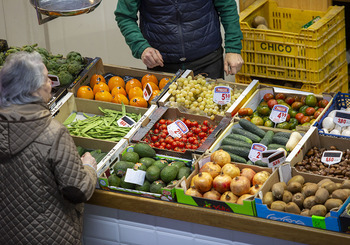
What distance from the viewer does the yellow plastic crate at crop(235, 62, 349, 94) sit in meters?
5.05

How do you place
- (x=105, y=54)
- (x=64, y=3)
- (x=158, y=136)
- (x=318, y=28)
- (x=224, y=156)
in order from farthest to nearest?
(x=105, y=54), (x=318, y=28), (x=158, y=136), (x=224, y=156), (x=64, y=3)

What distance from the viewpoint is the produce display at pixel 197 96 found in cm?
409

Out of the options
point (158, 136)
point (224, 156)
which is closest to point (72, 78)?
point (158, 136)

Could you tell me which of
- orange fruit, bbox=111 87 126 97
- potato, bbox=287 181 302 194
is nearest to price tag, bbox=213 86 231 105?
orange fruit, bbox=111 87 126 97

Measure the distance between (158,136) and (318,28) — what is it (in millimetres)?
1859

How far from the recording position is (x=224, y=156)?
3.38m

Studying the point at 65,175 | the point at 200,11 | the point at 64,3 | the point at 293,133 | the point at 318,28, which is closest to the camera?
the point at 65,175

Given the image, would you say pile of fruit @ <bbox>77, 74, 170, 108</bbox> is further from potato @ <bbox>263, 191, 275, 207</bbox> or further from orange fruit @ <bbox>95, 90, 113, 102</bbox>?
potato @ <bbox>263, 191, 275, 207</bbox>

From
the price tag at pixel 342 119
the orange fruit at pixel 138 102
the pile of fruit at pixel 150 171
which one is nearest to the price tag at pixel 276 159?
the pile of fruit at pixel 150 171

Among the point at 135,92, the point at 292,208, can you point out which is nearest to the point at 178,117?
the point at 135,92

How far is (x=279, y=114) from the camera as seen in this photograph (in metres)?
3.91

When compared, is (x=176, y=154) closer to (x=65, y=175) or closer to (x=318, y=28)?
(x=65, y=175)

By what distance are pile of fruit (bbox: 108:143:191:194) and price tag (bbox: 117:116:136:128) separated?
19.0 inches

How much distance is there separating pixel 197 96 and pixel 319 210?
1.66 m
